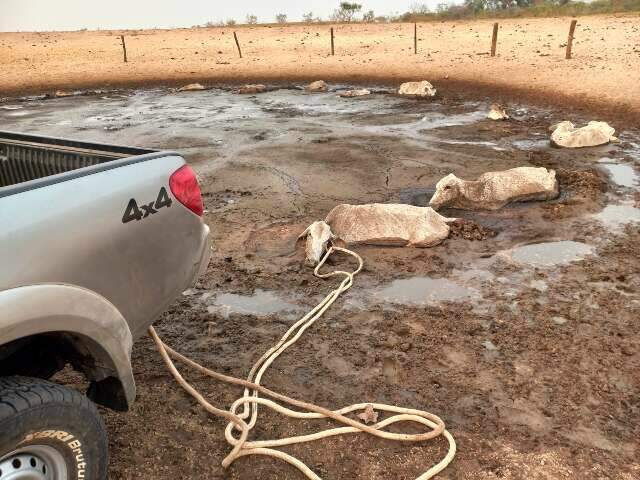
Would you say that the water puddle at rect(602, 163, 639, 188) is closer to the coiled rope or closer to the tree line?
the coiled rope

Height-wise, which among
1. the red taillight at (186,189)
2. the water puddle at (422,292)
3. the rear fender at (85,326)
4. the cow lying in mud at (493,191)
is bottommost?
the water puddle at (422,292)

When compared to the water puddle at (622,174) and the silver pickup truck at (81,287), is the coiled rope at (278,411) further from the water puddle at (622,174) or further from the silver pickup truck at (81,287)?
the water puddle at (622,174)

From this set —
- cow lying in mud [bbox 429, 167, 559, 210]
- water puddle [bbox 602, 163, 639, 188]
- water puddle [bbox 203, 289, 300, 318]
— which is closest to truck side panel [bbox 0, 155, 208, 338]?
water puddle [bbox 203, 289, 300, 318]

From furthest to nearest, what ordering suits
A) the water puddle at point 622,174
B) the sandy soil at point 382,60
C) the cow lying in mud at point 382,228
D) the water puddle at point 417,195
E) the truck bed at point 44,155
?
the sandy soil at point 382,60, the water puddle at point 622,174, the water puddle at point 417,195, the cow lying in mud at point 382,228, the truck bed at point 44,155

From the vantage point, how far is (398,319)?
4.02 meters

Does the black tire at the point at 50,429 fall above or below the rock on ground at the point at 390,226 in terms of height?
above

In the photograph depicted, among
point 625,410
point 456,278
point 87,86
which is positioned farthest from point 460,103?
point 87,86

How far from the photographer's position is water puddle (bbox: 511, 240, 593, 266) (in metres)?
4.87

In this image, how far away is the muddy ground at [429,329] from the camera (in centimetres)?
271

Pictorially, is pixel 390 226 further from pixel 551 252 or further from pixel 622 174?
pixel 622 174

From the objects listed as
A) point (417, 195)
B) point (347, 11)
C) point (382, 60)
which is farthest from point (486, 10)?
point (417, 195)

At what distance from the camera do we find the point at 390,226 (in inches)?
210

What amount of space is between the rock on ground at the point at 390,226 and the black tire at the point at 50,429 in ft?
11.6

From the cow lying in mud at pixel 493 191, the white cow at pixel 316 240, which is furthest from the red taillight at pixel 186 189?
the cow lying in mud at pixel 493 191
